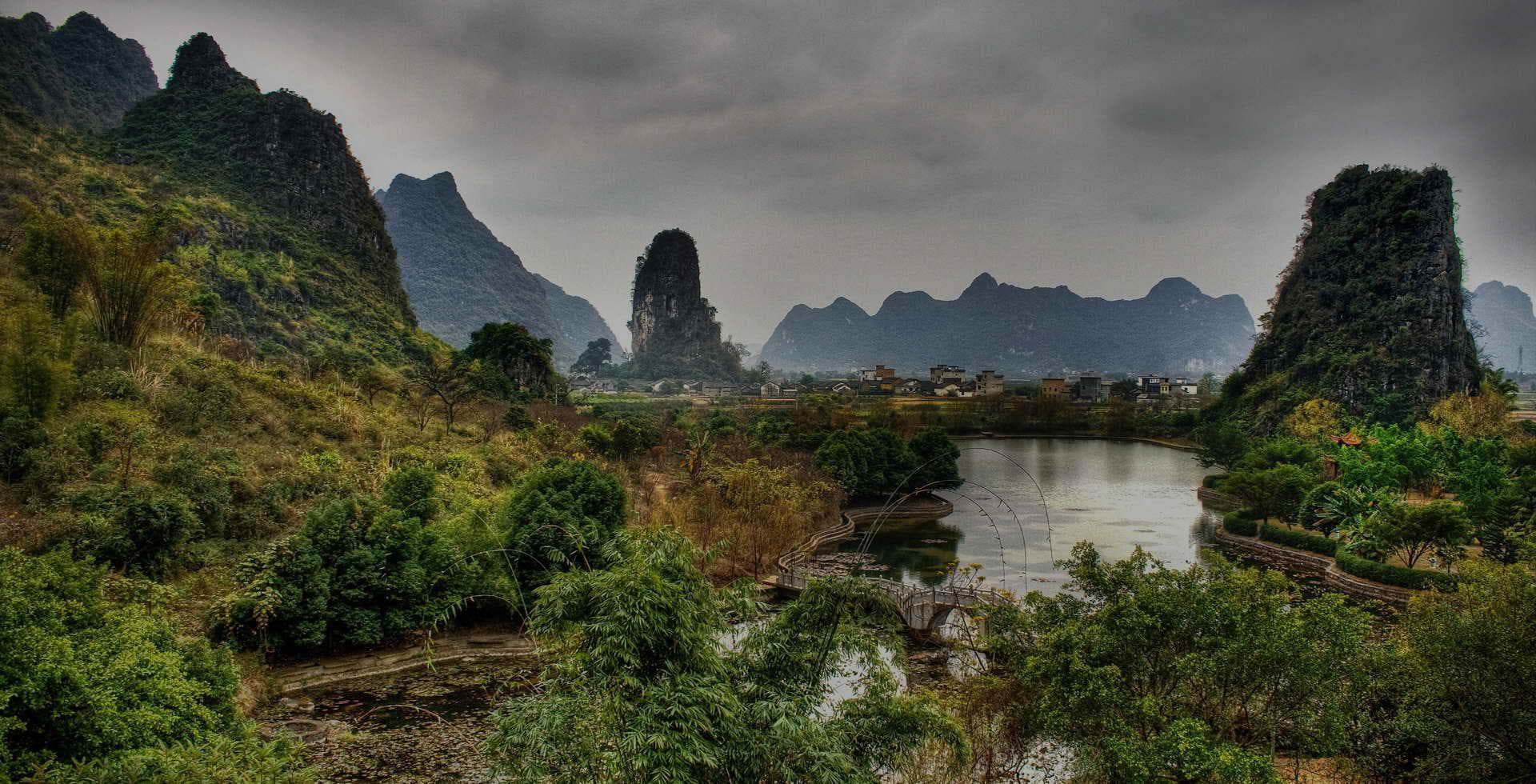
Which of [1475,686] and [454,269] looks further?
[454,269]

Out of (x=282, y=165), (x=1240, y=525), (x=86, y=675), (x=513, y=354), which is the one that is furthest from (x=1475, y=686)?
(x=282, y=165)

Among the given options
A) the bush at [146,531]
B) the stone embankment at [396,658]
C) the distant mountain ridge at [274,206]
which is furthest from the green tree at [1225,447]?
the distant mountain ridge at [274,206]

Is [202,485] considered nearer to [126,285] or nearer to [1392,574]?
[126,285]

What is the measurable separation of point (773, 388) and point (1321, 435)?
56483mm

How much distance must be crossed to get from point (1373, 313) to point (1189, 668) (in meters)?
68.6

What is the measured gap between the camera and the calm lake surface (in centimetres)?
2550

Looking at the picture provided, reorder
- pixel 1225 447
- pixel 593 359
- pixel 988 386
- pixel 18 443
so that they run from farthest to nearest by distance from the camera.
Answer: pixel 593 359
pixel 988 386
pixel 1225 447
pixel 18 443

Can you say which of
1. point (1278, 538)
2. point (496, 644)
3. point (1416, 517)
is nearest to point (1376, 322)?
point (1278, 538)

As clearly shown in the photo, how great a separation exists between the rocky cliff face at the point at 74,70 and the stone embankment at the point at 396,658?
59707 mm

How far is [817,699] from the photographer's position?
6.32m

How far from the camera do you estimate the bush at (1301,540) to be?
26.3m

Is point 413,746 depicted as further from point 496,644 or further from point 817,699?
point 817,699

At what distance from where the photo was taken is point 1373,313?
59312 millimetres

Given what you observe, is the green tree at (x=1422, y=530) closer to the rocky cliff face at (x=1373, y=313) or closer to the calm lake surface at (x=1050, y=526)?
the calm lake surface at (x=1050, y=526)
